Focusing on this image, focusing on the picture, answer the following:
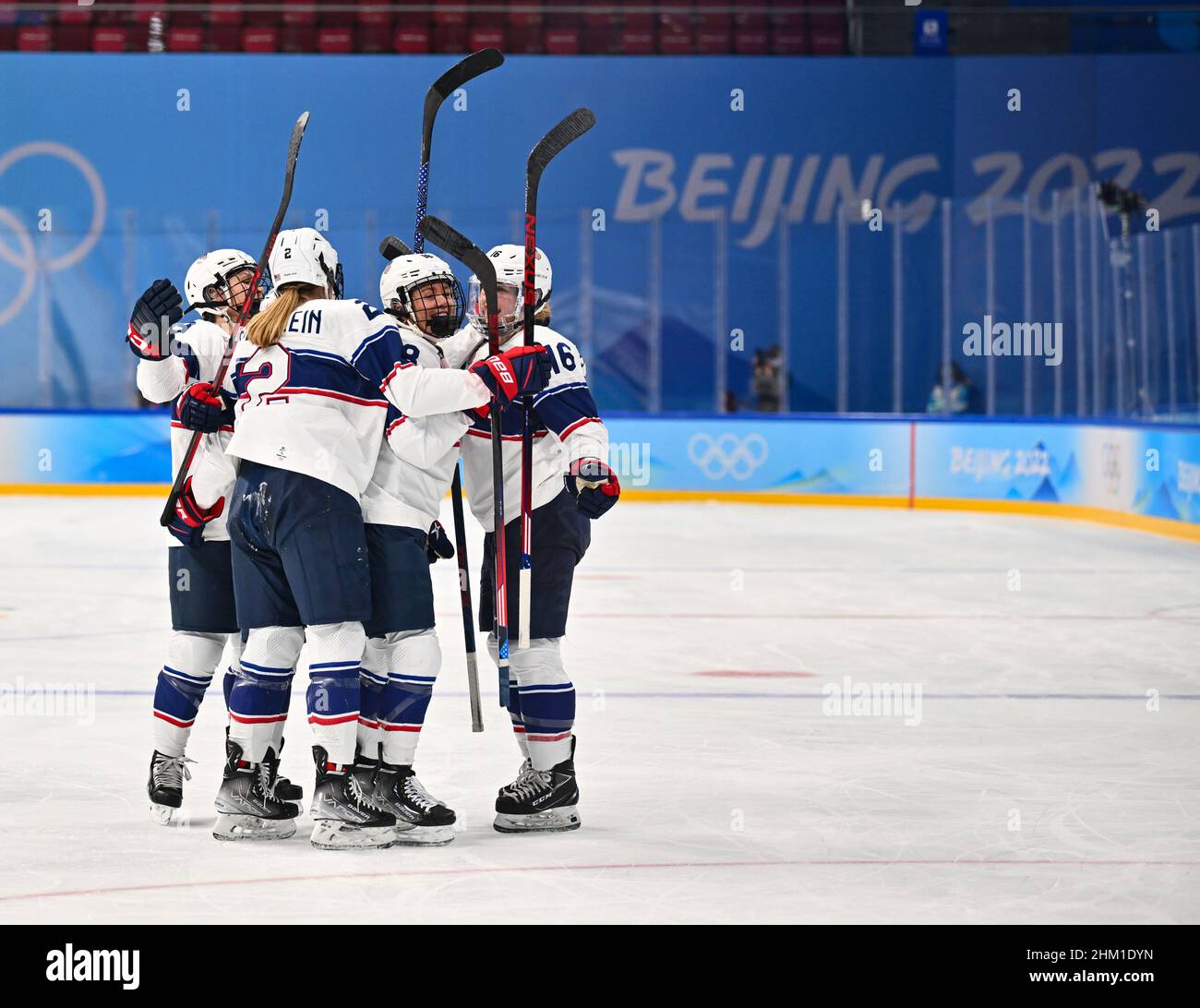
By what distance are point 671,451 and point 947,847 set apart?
10605 millimetres

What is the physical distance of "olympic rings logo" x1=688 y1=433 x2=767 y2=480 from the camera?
14227mm

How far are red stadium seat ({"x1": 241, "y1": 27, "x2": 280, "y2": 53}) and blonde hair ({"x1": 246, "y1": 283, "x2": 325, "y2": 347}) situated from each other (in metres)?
13.6

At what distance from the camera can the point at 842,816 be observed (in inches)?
A: 164

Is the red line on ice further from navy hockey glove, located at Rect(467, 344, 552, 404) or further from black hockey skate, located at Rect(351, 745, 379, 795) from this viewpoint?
navy hockey glove, located at Rect(467, 344, 552, 404)

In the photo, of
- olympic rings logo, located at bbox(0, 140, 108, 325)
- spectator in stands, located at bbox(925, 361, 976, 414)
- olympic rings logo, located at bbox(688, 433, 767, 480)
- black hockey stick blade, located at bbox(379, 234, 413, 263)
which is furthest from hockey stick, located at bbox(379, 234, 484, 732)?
olympic rings logo, located at bbox(0, 140, 108, 325)

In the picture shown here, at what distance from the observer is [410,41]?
55.3ft

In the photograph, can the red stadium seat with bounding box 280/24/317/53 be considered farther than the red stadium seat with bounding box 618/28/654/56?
Yes

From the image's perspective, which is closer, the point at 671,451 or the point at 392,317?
the point at 392,317

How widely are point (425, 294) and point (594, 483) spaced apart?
1.87 feet

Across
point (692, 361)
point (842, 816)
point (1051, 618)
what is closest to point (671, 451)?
point (692, 361)

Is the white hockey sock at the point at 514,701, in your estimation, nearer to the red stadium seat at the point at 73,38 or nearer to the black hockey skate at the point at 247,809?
the black hockey skate at the point at 247,809

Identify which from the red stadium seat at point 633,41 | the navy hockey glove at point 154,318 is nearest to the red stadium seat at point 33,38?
the red stadium seat at point 633,41

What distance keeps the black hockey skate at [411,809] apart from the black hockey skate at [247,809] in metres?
0.21
